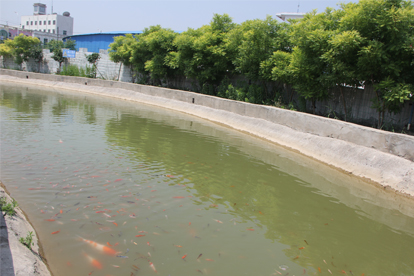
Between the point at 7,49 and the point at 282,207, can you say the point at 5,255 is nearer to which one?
the point at 282,207

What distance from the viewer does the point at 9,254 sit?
3520 millimetres

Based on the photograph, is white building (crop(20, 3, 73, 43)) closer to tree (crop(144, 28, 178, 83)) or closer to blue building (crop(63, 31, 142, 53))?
blue building (crop(63, 31, 142, 53))

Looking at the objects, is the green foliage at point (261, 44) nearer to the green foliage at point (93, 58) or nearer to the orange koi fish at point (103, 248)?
the orange koi fish at point (103, 248)

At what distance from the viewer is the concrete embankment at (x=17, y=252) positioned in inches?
132

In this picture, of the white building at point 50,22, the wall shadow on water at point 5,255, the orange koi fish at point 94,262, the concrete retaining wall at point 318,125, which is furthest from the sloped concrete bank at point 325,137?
the white building at point 50,22

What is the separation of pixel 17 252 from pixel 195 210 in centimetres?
288

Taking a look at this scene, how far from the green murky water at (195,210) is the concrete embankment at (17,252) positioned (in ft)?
0.84

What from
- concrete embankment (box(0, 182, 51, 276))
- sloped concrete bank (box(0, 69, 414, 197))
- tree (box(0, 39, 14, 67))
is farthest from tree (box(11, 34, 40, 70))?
concrete embankment (box(0, 182, 51, 276))

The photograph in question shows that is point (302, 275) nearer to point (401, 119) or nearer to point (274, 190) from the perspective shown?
point (274, 190)

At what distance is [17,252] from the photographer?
365cm

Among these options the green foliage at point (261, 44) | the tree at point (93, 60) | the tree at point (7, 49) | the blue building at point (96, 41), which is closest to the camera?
the green foliage at point (261, 44)

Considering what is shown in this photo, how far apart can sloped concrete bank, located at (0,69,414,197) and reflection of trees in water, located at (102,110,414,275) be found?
2.10m

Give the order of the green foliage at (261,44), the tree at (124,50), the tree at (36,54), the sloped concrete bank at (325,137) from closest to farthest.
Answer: the sloped concrete bank at (325,137) < the green foliage at (261,44) < the tree at (124,50) < the tree at (36,54)

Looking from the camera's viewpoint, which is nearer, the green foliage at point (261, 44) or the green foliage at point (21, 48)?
the green foliage at point (261, 44)
